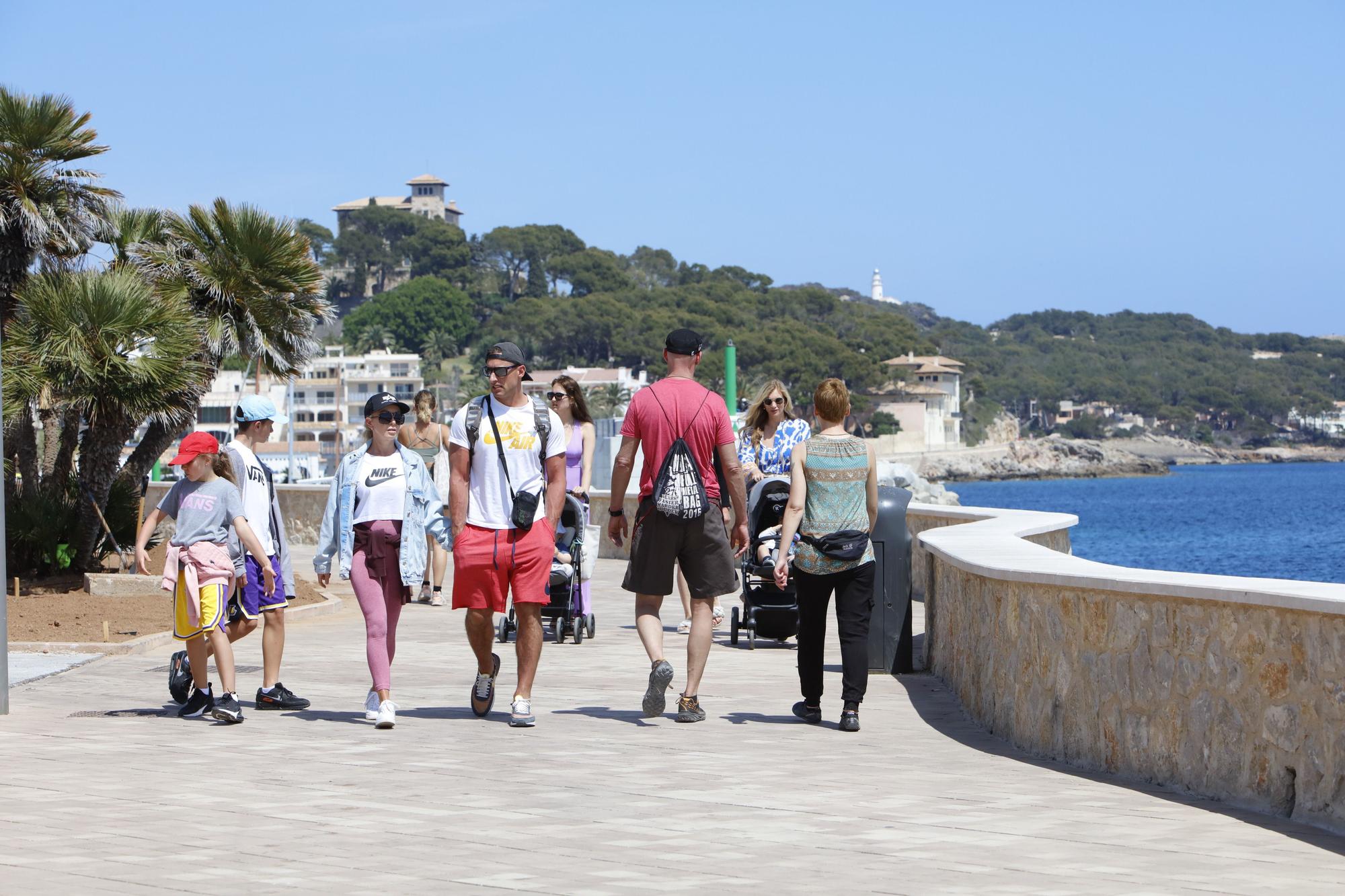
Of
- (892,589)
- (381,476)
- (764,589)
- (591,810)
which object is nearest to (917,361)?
(764,589)

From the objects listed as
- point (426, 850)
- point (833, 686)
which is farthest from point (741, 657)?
point (426, 850)

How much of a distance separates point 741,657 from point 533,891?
6053 millimetres

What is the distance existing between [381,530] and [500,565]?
0.71 metres

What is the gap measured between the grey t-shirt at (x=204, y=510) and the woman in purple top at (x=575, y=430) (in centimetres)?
371

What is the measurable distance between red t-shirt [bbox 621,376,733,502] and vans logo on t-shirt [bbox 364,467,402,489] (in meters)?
1.13

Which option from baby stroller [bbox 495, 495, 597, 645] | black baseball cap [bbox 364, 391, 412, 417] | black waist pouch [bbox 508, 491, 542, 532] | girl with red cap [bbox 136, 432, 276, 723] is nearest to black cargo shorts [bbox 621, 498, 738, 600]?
black waist pouch [bbox 508, 491, 542, 532]

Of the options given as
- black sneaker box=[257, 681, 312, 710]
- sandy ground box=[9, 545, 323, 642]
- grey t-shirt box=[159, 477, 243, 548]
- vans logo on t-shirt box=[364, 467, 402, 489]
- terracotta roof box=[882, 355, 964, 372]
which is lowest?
sandy ground box=[9, 545, 323, 642]

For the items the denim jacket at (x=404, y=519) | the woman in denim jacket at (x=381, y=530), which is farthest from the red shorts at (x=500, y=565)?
the woman in denim jacket at (x=381, y=530)

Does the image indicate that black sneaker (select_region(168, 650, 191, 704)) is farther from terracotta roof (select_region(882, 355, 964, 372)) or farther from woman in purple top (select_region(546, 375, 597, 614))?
terracotta roof (select_region(882, 355, 964, 372))

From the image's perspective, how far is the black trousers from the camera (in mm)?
7473

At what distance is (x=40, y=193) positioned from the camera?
609 inches

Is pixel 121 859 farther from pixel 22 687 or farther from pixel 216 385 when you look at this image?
pixel 216 385

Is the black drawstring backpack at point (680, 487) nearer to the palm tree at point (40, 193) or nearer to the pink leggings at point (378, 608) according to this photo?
the pink leggings at point (378, 608)

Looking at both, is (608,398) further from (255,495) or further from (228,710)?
(228,710)
